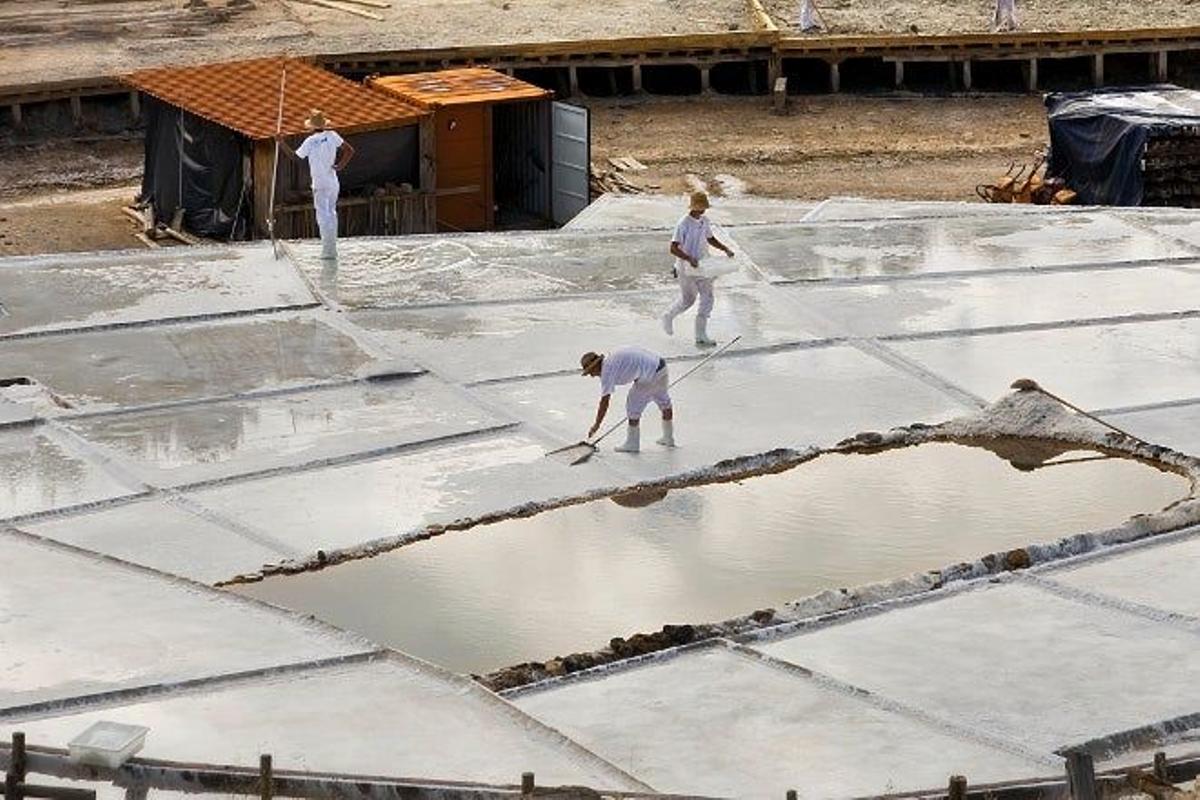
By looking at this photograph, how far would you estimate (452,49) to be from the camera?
1359 inches

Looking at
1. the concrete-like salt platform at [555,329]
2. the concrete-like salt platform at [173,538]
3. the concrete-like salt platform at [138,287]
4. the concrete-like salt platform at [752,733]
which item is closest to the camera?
the concrete-like salt platform at [752,733]

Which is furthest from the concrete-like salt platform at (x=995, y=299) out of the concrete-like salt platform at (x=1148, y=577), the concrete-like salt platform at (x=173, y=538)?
the concrete-like salt platform at (x=173, y=538)

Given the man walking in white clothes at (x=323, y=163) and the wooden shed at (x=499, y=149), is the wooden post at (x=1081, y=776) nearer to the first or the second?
the man walking in white clothes at (x=323, y=163)

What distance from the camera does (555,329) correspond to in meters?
20.1

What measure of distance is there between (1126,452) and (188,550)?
6.74 metres

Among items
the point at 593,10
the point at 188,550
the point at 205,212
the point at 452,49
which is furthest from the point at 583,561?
the point at 593,10

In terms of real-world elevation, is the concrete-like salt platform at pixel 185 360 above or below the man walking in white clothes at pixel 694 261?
below

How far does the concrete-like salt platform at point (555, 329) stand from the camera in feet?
63.1

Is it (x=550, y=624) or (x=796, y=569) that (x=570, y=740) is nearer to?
(x=550, y=624)

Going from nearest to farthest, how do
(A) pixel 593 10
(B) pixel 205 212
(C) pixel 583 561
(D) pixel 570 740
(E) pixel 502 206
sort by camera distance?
(D) pixel 570 740, (C) pixel 583 561, (B) pixel 205 212, (E) pixel 502 206, (A) pixel 593 10

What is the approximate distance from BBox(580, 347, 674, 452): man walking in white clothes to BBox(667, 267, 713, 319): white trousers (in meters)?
2.18

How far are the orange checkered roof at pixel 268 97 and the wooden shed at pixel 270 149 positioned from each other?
0.04 ft

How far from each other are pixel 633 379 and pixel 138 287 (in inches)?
266

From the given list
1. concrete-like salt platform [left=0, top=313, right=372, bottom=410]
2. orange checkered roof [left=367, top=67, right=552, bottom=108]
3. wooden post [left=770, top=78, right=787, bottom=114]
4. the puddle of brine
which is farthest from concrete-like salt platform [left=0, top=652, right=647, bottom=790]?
wooden post [left=770, top=78, right=787, bottom=114]
